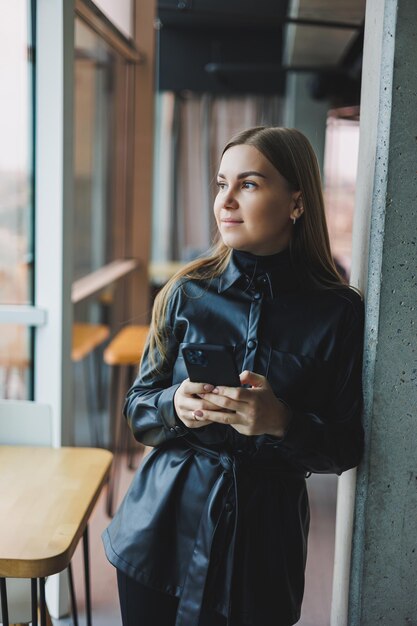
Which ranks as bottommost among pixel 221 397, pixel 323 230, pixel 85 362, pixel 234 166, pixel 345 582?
pixel 85 362

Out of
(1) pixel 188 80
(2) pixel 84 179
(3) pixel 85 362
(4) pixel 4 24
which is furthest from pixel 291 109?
(4) pixel 4 24

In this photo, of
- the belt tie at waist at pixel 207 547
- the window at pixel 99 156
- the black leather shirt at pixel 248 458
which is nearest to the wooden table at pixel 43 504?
the black leather shirt at pixel 248 458

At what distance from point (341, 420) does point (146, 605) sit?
1.83ft

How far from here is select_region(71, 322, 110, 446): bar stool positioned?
3.93 m

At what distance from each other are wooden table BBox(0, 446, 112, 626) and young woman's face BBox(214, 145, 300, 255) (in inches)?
29.0

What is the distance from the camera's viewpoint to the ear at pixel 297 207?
4.97 ft

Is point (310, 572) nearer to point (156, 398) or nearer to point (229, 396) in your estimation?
point (156, 398)

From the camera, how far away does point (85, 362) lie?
527cm

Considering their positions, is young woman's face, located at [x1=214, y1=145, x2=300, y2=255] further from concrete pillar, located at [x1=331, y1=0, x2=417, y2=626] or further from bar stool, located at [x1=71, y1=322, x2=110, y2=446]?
bar stool, located at [x1=71, y1=322, x2=110, y2=446]

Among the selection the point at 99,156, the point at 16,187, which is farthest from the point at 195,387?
the point at 99,156

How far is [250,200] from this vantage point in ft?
4.76

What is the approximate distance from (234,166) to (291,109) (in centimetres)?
663

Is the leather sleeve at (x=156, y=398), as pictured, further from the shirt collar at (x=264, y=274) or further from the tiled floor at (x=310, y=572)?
the tiled floor at (x=310, y=572)

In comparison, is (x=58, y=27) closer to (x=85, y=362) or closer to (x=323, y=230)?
(x=323, y=230)
